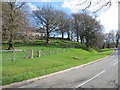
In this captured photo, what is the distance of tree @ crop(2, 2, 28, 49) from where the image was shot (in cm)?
2219

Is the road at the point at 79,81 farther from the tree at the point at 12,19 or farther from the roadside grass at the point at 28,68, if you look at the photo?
the tree at the point at 12,19

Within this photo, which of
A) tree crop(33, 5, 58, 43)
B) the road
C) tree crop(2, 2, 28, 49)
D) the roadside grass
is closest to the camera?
the road

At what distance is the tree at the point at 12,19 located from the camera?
2219 centimetres

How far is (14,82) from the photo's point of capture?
7.02 metres

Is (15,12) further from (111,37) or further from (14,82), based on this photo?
(111,37)

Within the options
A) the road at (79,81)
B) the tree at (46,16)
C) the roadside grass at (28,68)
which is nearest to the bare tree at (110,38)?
the tree at (46,16)

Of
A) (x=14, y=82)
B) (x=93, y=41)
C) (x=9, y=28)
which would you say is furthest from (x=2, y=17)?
(x=93, y=41)

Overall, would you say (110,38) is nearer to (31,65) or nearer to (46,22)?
(46,22)

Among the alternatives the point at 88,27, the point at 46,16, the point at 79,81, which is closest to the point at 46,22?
the point at 46,16

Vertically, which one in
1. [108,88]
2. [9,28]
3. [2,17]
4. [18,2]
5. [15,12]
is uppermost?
[18,2]

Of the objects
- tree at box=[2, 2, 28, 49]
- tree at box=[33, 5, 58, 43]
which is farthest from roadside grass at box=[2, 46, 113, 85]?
tree at box=[33, 5, 58, 43]

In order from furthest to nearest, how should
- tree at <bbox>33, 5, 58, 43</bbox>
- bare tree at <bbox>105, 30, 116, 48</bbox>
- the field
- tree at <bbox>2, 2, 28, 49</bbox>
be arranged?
1. bare tree at <bbox>105, 30, 116, 48</bbox>
2. tree at <bbox>33, 5, 58, 43</bbox>
3. tree at <bbox>2, 2, 28, 49</bbox>
4. the field

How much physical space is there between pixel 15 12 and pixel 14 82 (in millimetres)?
20847

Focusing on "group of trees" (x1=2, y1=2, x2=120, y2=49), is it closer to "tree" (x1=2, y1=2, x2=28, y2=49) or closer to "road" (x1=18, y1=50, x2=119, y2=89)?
"tree" (x1=2, y1=2, x2=28, y2=49)
